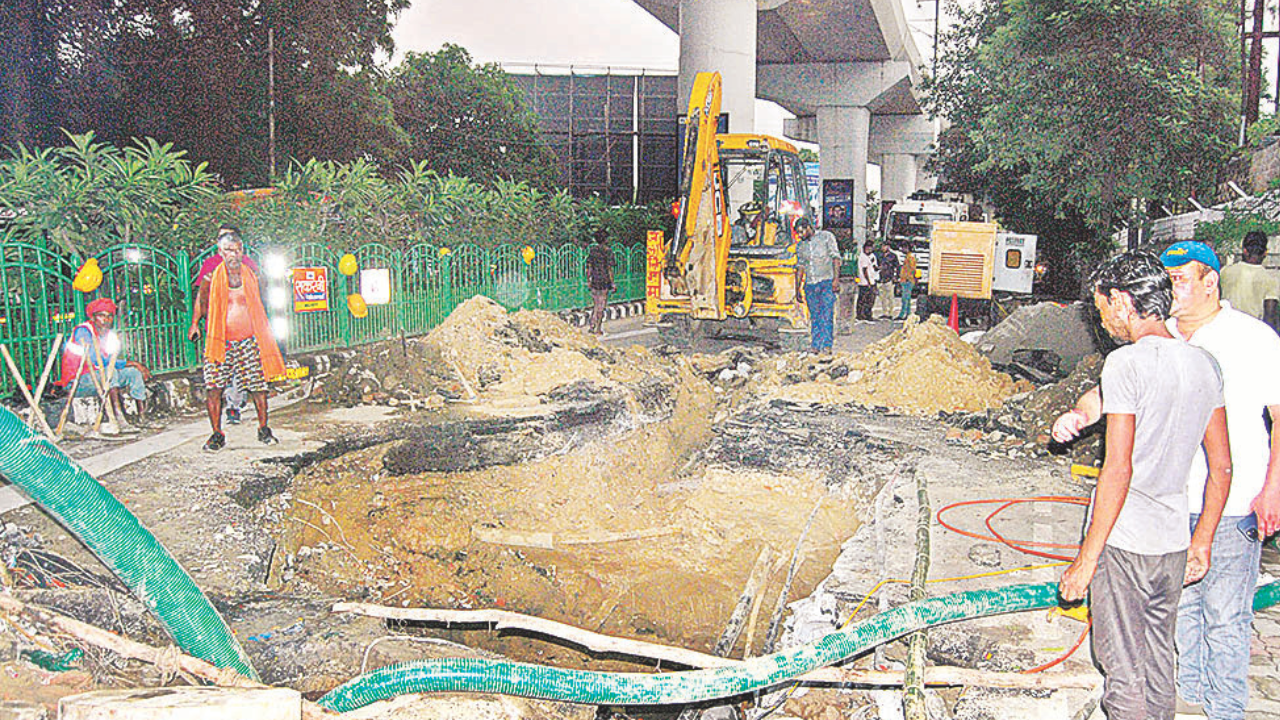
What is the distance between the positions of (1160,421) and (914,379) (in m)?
6.40

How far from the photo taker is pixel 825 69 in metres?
33.6

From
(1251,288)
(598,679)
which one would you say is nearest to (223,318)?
(598,679)

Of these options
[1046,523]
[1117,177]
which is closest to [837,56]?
[1117,177]

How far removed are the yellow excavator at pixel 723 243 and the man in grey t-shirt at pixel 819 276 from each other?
630 millimetres

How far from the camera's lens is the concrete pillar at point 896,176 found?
48.8m

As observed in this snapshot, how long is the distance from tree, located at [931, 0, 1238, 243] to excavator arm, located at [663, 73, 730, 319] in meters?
8.25

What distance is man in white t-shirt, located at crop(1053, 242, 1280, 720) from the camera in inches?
113

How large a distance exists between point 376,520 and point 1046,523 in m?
4.33

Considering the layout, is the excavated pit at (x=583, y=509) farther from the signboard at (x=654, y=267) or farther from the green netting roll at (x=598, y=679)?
the signboard at (x=654, y=267)

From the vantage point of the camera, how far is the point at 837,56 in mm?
32438

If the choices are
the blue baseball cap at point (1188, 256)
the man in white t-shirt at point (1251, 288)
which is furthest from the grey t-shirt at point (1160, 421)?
the man in white t-shirt at point (1251, 288)

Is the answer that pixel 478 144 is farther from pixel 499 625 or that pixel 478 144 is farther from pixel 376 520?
pixel 499 625

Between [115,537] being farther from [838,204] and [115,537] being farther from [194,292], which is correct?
[838,204]

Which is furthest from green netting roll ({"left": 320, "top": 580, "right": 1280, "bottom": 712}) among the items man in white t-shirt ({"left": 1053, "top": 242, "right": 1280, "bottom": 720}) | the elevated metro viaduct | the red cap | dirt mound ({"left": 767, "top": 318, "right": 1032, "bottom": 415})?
the elevated metro viaduct
